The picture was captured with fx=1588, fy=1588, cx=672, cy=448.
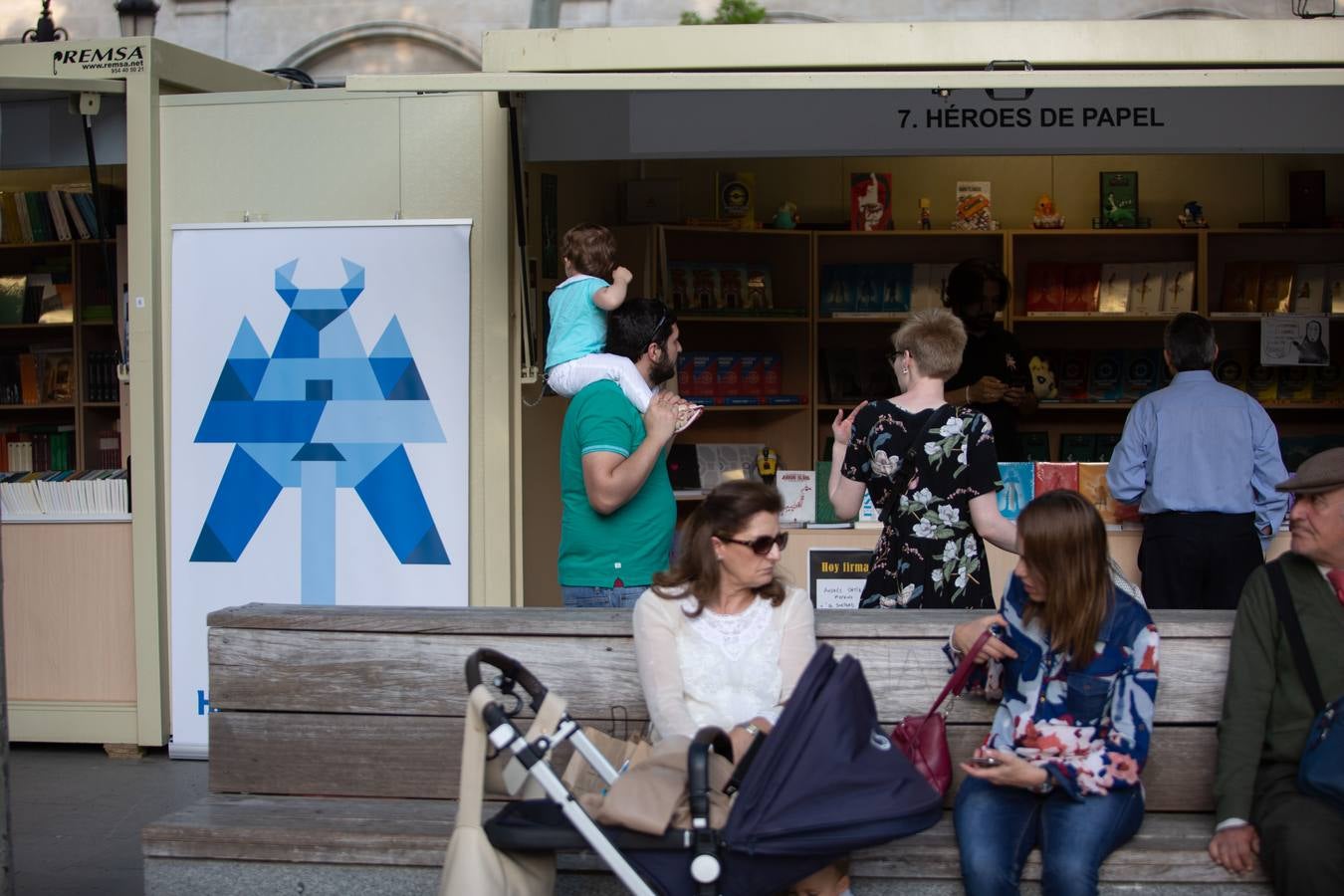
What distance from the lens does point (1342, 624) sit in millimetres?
3529

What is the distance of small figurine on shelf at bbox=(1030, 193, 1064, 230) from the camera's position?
8688mm

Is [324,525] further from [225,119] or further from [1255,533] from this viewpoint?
[1255,533]

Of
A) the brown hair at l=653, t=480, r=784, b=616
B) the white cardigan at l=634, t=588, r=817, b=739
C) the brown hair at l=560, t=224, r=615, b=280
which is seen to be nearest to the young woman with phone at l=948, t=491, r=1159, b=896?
the white cardigan at l=634, t=588, r=817, b=739

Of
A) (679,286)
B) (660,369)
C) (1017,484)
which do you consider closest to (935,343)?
(660,369)

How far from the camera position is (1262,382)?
341 inches

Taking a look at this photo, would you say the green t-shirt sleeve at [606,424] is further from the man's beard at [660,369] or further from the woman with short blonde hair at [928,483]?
the woman with short blonde hair at [928,483]

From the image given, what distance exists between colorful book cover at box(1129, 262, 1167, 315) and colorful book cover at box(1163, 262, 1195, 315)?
27mm

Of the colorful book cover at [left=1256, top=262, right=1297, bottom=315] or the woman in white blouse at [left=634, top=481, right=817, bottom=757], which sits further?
the colorful book cover at [left=1256, top=262, right=1297, bottom=315]

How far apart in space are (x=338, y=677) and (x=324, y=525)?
207cm

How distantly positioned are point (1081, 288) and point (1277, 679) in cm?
543

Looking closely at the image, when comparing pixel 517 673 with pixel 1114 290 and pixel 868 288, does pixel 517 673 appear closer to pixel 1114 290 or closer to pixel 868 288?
pixel 868 288

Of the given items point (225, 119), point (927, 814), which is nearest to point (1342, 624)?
point (927, 814)

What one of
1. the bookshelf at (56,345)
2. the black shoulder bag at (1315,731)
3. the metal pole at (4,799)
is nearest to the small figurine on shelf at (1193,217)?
the black shoulder bag at (1315,731)

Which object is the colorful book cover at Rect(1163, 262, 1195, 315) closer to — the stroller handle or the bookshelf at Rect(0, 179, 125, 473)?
the bookshelf at Rect(0, 179, 125, 473)
